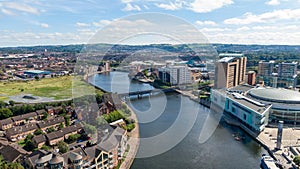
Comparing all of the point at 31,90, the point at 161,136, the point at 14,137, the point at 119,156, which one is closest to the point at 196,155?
the point at 161,136

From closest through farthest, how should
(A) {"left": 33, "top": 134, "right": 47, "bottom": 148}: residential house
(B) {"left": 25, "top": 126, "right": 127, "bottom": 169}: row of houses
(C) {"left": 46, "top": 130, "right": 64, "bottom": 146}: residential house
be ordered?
(B) {"left": 25, "top": 126, "right": 127, "bottom": 169}: row of houses
(A) {"left": 33, "top": 134, "right": 47, "bottom": 148}: residential house
(C) {"left": 46, "top": 130, "right": 64, "bottom": 146}: residential house

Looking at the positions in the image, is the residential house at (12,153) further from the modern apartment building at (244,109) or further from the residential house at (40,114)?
the modern apartment building at (244,109)

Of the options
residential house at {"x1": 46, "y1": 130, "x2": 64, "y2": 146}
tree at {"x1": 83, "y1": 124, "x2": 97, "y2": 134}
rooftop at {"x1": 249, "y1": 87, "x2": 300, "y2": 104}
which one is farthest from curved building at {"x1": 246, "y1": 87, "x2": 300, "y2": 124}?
residential house at {"x1": 46, "y1": 130, "x2": 64, "y2": 146}

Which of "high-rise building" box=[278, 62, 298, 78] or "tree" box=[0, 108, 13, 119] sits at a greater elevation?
"high-rise building" box=[278, 62, 298, 78]

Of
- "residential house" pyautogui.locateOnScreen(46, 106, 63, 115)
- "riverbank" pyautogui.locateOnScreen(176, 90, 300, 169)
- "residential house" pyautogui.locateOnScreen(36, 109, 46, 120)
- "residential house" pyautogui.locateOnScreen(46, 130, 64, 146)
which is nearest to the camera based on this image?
"riverbank" pyautogui.locateOnScreen(176, 90, 300, 169)

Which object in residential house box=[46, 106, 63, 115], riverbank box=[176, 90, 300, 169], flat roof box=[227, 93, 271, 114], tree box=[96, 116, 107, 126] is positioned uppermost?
flat roof box=[227, 93, 271, 114]

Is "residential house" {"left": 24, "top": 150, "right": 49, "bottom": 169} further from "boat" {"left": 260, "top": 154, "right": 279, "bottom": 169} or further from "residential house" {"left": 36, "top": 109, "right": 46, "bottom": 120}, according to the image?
"boat" {"left": 260, "top": 154, "right": 279, "bottom": 169}

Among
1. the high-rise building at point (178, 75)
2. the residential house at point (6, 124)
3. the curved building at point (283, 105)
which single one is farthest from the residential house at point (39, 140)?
the high-rise building at point (178, 75)

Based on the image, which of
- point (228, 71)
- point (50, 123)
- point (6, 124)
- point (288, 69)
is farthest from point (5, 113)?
point (288, 69)

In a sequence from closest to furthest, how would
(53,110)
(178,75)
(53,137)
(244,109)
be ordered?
(53,137)
(244,109)
(53,110)
(178,75)

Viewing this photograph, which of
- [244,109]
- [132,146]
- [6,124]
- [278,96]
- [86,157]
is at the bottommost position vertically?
[132,146]

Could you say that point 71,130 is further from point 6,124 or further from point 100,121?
point 6,124
